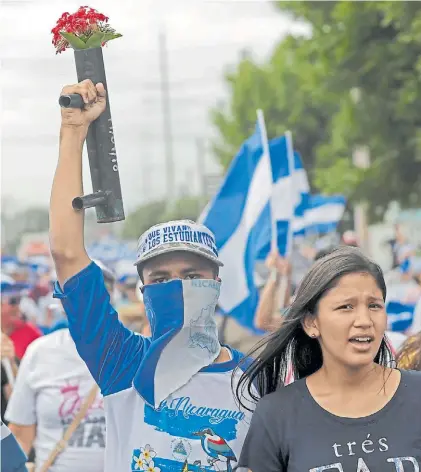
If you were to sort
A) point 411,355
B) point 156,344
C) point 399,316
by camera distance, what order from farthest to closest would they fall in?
point 399,316 < point 411,355 < point 156,344

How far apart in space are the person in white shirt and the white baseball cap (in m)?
1.79

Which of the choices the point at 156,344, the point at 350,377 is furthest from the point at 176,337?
the point at 350,377

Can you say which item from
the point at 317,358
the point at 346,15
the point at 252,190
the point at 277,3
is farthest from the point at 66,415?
the point at 277,3

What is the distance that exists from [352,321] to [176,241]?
690 millimetres

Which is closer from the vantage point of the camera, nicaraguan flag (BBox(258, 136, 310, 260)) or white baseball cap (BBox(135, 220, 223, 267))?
white baseball cap (BBox(135, 220, 223, 267))

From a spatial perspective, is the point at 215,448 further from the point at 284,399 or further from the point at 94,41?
the point at 94,41

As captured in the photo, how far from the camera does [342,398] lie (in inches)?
124

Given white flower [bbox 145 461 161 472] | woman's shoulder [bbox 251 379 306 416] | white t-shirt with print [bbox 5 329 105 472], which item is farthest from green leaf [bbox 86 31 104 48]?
white t-shirt with print [bbox 5 329 105 472]

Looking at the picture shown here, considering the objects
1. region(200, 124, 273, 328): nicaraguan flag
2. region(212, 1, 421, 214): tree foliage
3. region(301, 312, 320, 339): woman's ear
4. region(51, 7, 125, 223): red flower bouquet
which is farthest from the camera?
region(212, 1, 421, 214): tree foliage

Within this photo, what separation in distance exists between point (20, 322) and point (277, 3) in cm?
1655

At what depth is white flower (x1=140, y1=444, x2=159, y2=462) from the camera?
11.3 ft

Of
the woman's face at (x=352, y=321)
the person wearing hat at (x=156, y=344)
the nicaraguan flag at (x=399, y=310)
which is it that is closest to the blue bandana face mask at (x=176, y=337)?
the person wearing hat at (x=156, y=344)

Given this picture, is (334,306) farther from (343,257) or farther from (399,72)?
(399,72)

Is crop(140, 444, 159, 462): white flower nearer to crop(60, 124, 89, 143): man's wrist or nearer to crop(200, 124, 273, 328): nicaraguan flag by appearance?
crop(60, 124, 89, 143): man's wrist
